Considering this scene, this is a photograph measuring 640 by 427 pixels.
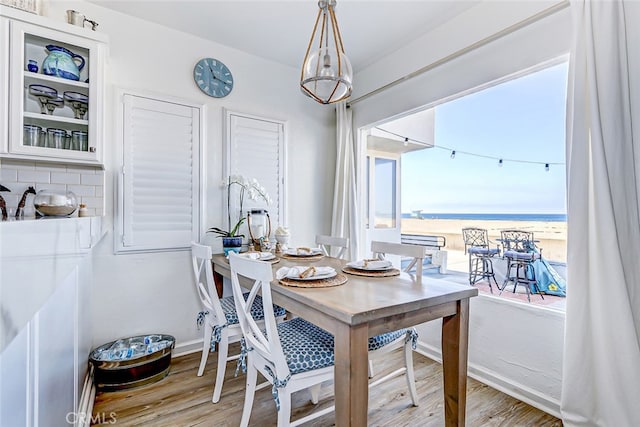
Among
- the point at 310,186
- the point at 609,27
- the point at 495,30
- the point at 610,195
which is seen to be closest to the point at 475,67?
the point at 495,30

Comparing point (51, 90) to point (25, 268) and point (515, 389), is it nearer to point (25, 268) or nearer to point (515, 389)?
point (25, 268)

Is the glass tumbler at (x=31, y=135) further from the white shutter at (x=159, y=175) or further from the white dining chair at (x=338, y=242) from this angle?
the white dining chair at (x=338, y=242)

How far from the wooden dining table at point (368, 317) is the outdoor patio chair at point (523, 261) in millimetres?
957

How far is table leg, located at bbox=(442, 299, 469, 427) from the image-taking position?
1.46 meters

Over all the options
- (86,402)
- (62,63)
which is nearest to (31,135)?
(62,63)

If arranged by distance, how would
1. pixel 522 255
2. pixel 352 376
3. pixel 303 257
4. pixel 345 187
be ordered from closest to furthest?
pixel 352 376 < pixel 303 257 < pixel 522 255 < pixel 345 187

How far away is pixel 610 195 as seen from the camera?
1453 mm

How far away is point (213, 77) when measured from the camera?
2662mm

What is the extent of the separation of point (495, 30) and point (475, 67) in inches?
9.4

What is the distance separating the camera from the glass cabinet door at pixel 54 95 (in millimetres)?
1707

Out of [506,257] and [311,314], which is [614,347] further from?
[311,314]

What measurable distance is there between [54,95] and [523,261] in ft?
11.3

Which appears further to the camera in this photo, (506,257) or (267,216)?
(267,216)

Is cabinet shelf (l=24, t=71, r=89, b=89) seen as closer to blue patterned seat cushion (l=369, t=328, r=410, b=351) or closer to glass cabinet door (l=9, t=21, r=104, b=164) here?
glass cabinet door (l=9, t=21, r=104, b=164)
